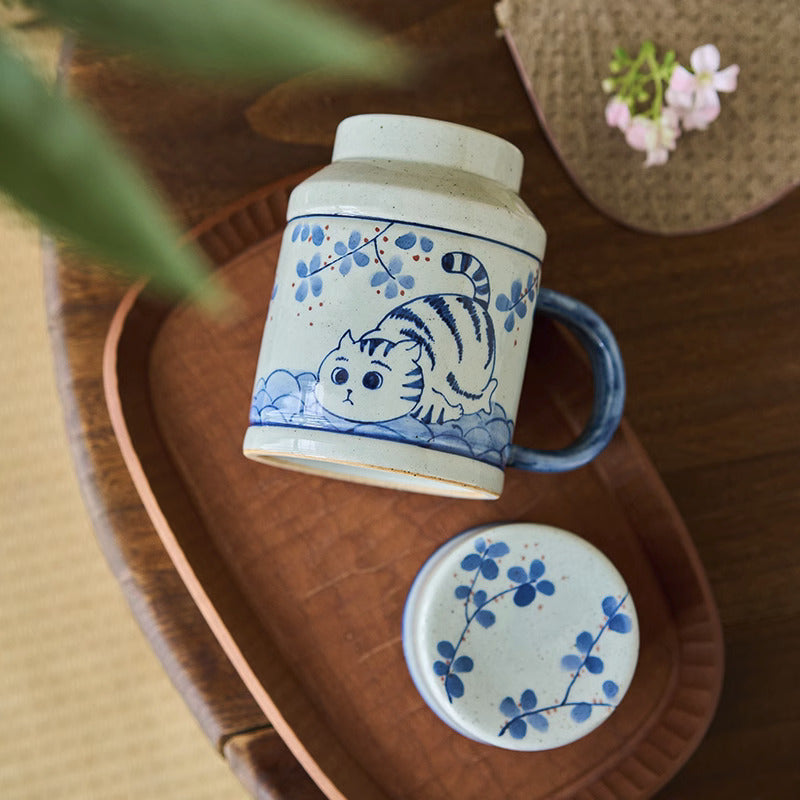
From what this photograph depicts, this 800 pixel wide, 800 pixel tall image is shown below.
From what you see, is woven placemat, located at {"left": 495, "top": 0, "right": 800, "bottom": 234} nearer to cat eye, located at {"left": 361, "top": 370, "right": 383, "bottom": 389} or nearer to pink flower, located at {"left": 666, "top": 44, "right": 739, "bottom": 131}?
pink flower, located at {"left": 666, "top": 44, "right": 739, "bottom": 131}

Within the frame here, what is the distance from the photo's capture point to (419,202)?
1.16ft

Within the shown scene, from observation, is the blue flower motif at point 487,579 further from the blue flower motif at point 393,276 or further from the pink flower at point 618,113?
the pink flower at point 618,113

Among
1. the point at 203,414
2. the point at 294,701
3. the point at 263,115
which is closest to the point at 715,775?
the point at 294,701

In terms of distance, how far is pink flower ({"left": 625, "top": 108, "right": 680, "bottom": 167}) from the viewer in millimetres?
478

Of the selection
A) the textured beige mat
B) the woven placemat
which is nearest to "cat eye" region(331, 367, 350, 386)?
the woven placemat

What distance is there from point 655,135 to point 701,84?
38mm

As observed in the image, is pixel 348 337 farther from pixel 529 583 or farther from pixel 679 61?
pixel 679 61

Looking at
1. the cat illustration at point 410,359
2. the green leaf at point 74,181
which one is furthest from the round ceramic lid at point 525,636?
the green leaf at point 74,181

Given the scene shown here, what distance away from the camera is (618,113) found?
479 millimetres

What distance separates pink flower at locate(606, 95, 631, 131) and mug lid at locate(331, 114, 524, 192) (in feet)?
0.45

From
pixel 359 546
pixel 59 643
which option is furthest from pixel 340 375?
pixel 59 643

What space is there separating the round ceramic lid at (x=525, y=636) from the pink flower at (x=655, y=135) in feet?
0.76

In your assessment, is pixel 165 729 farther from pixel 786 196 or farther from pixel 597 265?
pixel 786 196

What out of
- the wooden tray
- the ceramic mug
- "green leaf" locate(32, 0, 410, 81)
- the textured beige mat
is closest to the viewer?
"green leaf" locate(32, 0, 410, 81)
